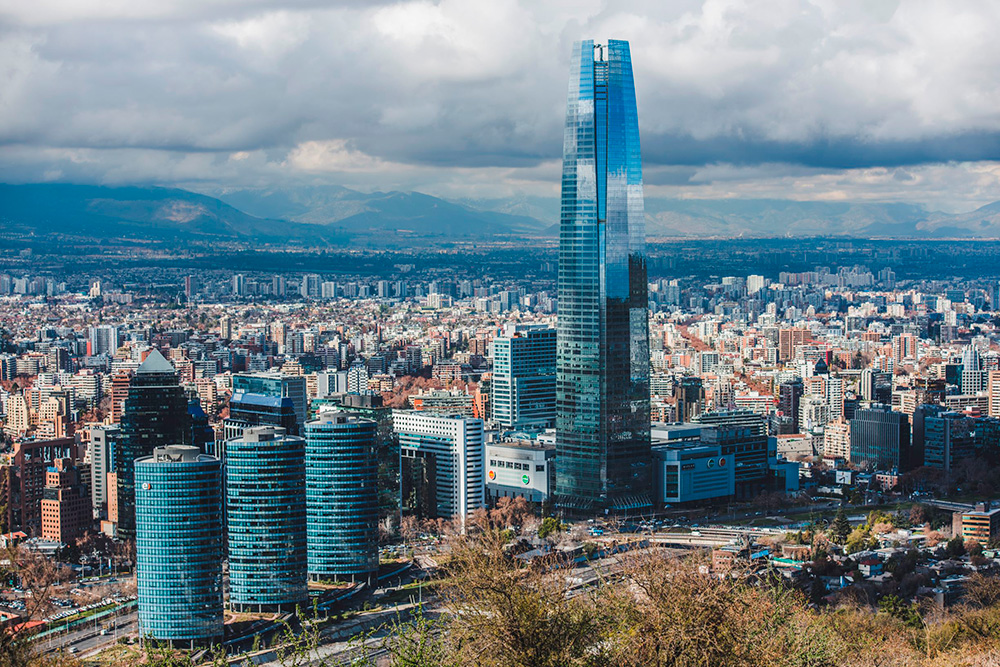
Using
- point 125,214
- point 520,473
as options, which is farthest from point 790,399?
point 125,214

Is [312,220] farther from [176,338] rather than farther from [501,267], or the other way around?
[176,338]

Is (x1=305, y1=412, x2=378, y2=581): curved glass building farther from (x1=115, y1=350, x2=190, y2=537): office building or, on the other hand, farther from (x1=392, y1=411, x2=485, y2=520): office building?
(x1=115, y1=350, x2=190, y2=537): office building

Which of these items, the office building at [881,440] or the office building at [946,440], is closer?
the office building at [946,440]

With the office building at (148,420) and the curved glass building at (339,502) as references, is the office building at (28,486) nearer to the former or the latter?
Answer: the office building at (148,420)

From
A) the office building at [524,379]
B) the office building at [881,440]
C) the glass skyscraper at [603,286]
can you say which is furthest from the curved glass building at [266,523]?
the office building at [881,440]

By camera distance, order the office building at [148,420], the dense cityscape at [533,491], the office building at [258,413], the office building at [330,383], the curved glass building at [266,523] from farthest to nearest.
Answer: the office building at [330,383], the office building at [258,413], the office building at [148,420], the curved glass building at [266,523], the dense cityscape at [533,491]

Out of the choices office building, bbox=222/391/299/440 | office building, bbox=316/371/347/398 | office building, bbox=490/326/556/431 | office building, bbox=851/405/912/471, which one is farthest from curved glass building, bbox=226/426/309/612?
office building, bbox=316/371/347/398

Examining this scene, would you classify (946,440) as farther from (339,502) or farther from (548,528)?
(339,502)
